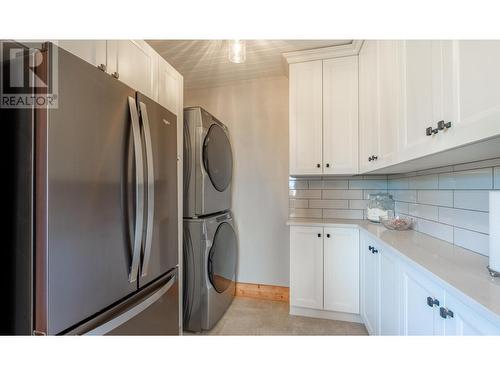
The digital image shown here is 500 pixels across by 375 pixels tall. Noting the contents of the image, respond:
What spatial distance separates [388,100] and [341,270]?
1464mm

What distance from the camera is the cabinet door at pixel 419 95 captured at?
0.94m

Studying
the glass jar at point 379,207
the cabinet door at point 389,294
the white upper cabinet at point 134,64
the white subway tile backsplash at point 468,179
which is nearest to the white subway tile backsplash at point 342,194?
the glass jar at point 379,207

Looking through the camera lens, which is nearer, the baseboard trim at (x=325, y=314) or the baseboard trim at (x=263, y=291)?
the baseboard trim at (x=325, y=314)

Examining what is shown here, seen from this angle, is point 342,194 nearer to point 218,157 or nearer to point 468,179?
point 468,179

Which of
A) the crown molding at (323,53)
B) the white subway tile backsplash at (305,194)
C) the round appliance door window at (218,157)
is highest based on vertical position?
the crown molding at (323,53)

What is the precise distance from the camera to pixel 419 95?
1.08m

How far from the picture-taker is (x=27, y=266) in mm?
657

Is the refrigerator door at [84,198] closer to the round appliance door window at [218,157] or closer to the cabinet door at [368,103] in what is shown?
the round appliance door window at [218,157]

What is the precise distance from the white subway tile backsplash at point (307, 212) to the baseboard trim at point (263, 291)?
0.89 m

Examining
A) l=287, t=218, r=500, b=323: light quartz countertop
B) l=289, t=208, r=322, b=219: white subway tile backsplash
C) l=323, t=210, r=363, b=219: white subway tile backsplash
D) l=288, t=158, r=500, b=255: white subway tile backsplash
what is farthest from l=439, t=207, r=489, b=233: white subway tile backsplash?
l=289, t=208, r=322, b=219: white subway tile backsplash

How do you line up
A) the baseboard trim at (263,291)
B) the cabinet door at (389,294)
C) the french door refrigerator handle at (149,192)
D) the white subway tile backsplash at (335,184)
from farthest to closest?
the baseboard trim at (263,291)
the white subway tile backsplash at (335,184)
the cabinet door at (389,294)
the french door refrigerator handle at (149,192)

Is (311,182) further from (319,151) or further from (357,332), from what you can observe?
(357,332)

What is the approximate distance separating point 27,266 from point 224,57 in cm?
224
